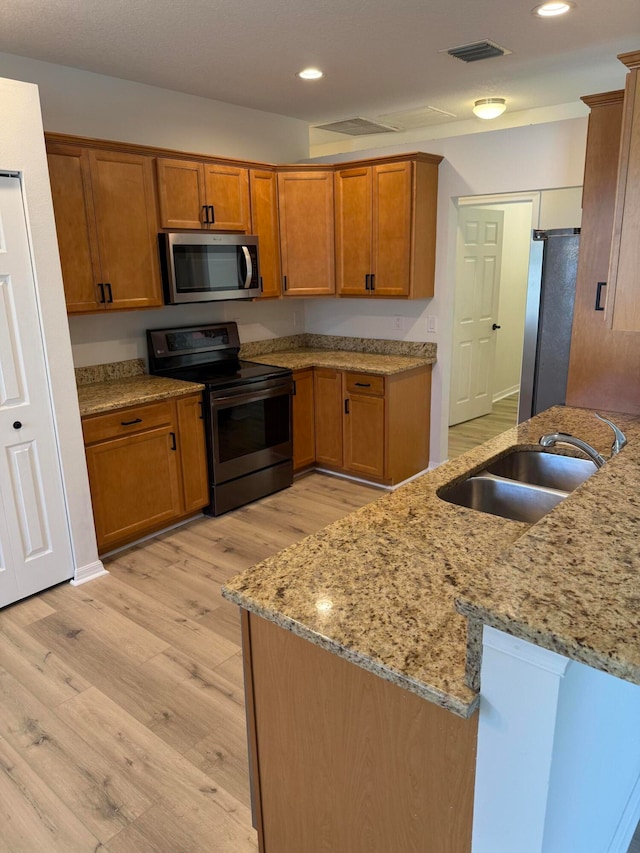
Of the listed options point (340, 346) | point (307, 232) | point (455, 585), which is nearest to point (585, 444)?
point (455, 585)

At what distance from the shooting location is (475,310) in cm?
589

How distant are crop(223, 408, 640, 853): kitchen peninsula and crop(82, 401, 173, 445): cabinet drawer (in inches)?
78.3

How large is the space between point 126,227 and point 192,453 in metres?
1.39

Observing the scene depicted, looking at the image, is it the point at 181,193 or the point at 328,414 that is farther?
the point at 328,414

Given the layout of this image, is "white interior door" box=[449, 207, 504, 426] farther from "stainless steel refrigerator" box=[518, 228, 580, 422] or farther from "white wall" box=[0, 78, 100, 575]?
"white wall" box=[0, 78, 100, 575]

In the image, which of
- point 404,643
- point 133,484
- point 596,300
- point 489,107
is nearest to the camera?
point 404,643

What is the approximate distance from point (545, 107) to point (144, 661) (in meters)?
5.05

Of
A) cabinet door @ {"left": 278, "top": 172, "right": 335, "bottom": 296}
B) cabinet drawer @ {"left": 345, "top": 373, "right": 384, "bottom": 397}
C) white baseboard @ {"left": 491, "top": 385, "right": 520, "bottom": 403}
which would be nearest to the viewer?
cabinet drawer @ {"left": 345, "top": 373, "right": 384, "bottom": 397}

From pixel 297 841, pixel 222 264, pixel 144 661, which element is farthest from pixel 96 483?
pixel 297 841

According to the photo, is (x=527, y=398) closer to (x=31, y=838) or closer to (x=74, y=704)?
(x=74, y=704)

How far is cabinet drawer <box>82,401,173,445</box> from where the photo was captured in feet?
10.4

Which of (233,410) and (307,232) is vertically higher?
(307,232)

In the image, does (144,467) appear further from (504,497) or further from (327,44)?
(327,44)

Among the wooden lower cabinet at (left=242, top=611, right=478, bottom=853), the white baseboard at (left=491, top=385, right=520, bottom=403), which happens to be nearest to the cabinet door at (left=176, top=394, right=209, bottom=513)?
the wooden lower cabinet at (left=242, top=611, right=478, bottom=853)
